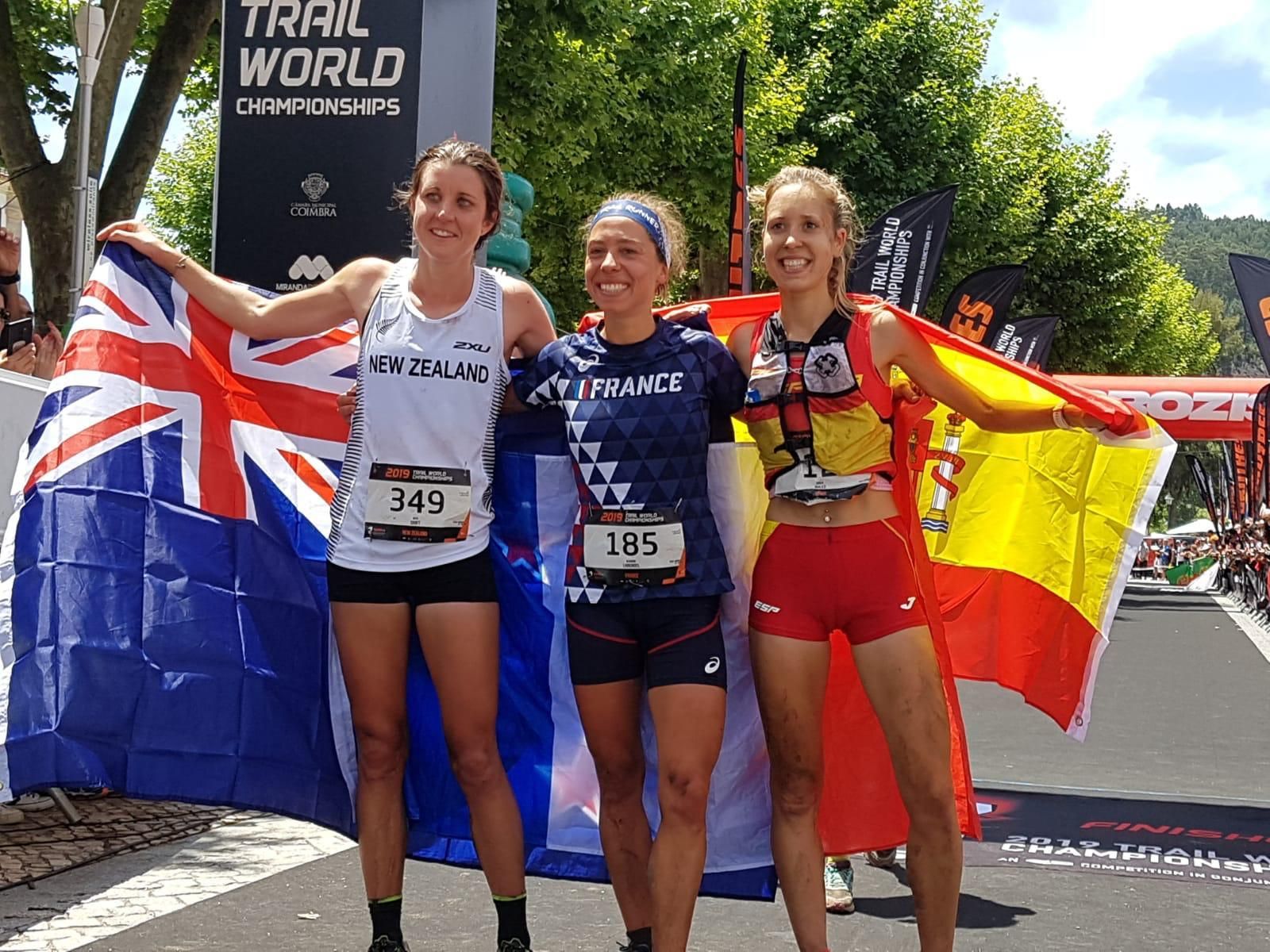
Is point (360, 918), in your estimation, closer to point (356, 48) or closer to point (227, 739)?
point (227, 739)

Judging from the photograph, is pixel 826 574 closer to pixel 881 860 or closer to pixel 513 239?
pixel 881 860

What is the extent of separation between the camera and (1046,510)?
584 centimetres

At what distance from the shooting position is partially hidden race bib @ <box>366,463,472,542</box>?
445 centimetres

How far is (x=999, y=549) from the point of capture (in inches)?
243

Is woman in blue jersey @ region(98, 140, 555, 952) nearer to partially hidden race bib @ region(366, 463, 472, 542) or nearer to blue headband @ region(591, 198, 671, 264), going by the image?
partially hidden race bib @ region(366, 463, 472, 542)

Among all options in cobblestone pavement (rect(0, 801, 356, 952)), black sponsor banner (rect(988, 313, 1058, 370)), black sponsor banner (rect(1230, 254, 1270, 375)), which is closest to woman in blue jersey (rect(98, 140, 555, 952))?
cobblestone pavement (rect(0, 801, 356, 952))

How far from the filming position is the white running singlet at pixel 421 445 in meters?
4.46

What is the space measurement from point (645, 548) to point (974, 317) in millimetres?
17930

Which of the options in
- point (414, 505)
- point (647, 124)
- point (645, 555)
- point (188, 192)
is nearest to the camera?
point (645, 555)

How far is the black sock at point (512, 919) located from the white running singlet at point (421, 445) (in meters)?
1.01

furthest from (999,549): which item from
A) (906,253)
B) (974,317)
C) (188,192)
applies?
(188,192)

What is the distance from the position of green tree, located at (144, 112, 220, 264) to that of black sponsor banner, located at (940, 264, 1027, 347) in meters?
16.8

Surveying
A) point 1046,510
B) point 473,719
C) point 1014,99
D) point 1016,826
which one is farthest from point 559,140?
point 1014,99

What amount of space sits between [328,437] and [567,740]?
1.25m
